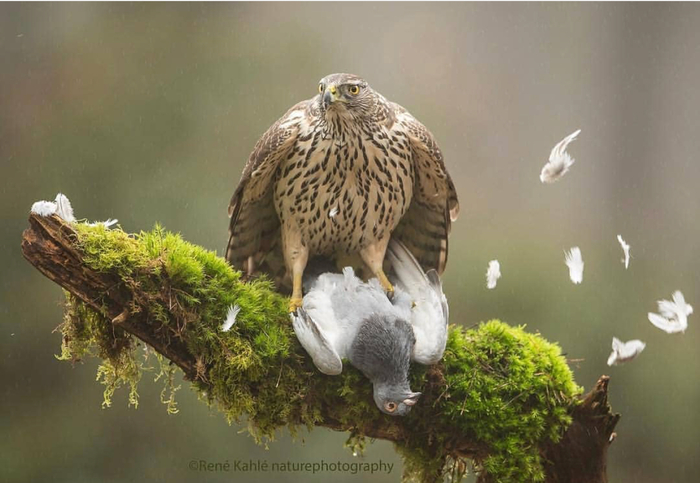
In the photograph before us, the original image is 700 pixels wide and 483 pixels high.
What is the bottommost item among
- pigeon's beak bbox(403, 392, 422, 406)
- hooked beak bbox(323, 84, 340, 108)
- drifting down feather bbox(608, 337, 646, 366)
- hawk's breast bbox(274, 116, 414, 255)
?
pigeon's beak bbox(403, 392, 422, 406)

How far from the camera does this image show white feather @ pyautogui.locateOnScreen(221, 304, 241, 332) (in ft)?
10.5

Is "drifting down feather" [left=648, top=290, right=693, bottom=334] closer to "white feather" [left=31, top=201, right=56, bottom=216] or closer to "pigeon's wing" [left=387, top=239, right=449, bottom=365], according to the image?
"pigeon's wing" [left=387, top=239, right=449, bottom=365]

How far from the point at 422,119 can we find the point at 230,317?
491cm

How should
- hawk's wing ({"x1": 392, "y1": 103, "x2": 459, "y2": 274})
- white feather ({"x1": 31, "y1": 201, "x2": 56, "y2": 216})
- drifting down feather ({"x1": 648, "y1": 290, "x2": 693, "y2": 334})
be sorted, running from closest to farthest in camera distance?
white feather ({"x1": 31, "y1": 201, "x2": 56, "y2": 216}), hawk's wing ({"x1": 392, "y1": 103, "x2": 459, "y2": 274}), drifting down feather ({"x1": 648, "y1": 290, "x2": 693, "y2": 334})

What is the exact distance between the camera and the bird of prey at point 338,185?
3.66 meters


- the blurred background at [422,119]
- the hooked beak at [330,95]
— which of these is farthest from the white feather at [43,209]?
the blurred background at [422,119]

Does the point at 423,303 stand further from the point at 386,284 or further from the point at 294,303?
the point at 294,303

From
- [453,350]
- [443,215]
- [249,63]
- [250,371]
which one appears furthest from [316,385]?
[249,63]

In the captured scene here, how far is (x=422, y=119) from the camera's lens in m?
7.74

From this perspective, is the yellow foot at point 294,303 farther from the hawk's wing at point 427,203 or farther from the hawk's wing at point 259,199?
the hawk's wing at point 427,203

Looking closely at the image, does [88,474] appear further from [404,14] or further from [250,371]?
[404,14]

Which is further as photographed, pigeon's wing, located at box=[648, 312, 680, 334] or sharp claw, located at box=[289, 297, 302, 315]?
pigeon's wing, located at box=[648, 312, 680, 334]

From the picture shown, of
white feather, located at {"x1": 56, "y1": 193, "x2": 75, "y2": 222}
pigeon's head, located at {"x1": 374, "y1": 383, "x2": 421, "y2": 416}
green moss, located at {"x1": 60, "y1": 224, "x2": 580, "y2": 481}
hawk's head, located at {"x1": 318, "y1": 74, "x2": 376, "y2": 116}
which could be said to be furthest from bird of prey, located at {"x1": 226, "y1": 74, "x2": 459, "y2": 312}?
white feather, located at {"x1": 56, "y1": 193, "x2": 75, "y2": 222}

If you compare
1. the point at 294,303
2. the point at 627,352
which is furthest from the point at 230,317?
the point at 627,352
